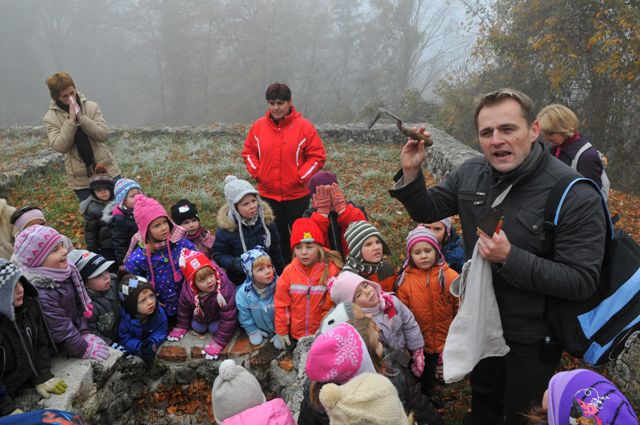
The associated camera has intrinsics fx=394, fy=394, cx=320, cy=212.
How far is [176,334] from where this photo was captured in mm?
3809

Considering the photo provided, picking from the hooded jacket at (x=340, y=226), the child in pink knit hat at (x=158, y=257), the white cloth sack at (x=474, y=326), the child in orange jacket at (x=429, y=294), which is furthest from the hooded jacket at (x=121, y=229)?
the white cloth sack at (x=474, y=326)

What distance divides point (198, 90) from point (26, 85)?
1442 centimetres

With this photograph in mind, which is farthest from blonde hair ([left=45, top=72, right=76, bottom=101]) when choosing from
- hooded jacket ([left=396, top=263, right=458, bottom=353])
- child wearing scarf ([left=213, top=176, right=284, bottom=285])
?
hooded jacket ([left=396, top=263, right=458, bottom=353])

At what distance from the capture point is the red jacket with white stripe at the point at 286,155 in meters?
4.65

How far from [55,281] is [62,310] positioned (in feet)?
0.74

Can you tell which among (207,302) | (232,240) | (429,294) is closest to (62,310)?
(207,302)

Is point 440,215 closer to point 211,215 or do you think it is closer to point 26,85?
point 211,215

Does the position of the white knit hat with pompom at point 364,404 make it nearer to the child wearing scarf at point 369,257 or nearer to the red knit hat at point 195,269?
the child wearing scarf at point 369,257

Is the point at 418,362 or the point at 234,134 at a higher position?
the point at 234,134

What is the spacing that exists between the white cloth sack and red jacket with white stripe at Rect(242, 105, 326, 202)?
112 inches

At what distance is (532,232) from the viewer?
188 cm

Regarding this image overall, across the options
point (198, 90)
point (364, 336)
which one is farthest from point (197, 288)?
point (198, 90)

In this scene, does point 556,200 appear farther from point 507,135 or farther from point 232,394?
point 232,394

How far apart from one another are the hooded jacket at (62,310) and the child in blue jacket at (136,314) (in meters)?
0.44
